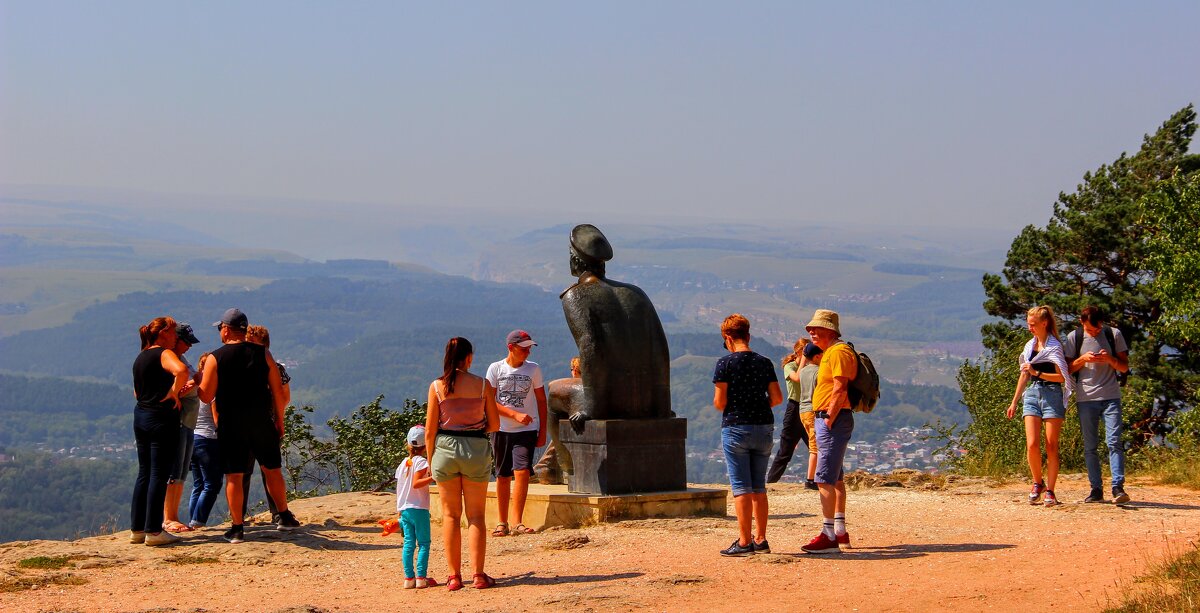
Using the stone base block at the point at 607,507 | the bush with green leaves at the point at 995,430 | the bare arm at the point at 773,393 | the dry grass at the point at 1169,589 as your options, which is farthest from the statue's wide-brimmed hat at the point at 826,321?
the bush with green leaves at the point at 995,430

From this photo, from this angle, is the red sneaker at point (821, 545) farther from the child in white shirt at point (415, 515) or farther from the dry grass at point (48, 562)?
the dry grass at point (48, 562)

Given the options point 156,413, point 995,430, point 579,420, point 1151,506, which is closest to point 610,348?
point 579,420

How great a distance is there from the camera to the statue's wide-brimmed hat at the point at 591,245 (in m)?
12.4

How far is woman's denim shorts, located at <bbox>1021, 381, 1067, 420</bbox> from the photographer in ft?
38.0

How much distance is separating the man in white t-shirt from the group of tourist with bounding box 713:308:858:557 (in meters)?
2.06

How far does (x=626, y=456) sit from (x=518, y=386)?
1371mm

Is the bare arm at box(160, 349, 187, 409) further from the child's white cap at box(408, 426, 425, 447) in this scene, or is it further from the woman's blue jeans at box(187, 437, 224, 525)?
the child's white cap at box(408, 426, 425, 447)

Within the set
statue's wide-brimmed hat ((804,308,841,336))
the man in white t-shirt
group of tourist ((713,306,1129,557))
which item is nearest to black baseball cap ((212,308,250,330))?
the man in white t-shirt

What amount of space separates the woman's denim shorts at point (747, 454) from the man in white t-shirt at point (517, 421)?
2.09m

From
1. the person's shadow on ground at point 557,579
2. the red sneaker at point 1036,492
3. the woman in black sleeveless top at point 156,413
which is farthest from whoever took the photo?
the red sneaker at point 1036,492

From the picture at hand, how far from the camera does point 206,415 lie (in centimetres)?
1135

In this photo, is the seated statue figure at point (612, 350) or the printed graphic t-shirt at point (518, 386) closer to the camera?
the printed graphic t-shirt at point (518, 386)

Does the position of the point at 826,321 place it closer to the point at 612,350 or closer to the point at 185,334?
the point at 612,350

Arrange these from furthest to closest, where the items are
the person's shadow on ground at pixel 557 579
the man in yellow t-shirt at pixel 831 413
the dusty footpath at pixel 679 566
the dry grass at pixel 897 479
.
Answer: the dry grass at pixel 897 479 → the man in yellow t-shirt at pixel 831 413 → the person's shadow on ground at pixel 557 579 → the dusty footpath at pixel 679 566
